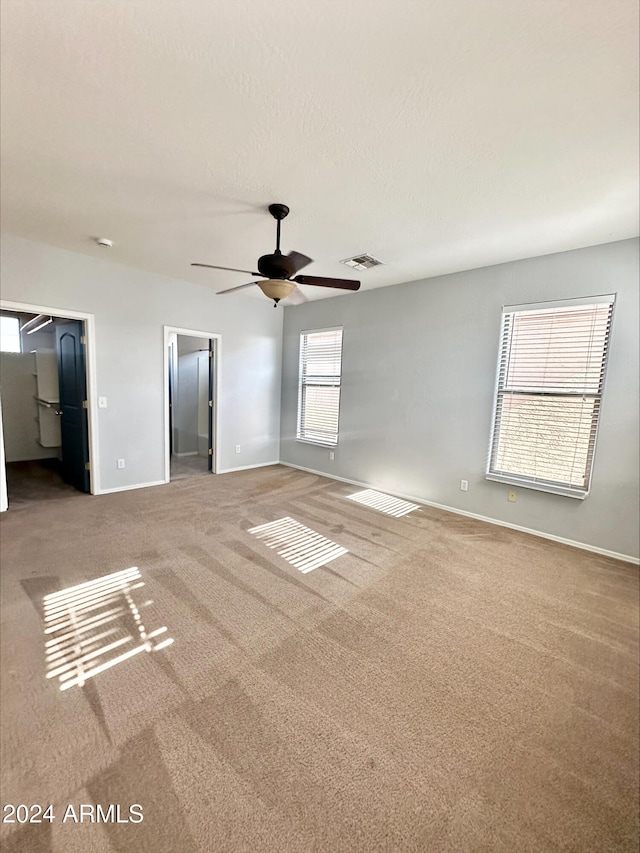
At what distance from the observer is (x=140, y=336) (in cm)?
446

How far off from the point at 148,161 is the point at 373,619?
10.5ft

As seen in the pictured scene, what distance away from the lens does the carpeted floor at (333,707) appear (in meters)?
1.18

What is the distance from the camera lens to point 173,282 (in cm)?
465

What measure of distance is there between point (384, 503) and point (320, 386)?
7.11 feet

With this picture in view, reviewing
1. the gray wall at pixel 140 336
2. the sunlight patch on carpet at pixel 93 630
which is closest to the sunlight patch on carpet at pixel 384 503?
the gray wall at pixel 140 336

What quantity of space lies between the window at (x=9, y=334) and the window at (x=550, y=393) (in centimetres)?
716

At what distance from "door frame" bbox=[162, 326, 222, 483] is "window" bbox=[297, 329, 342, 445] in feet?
4.44

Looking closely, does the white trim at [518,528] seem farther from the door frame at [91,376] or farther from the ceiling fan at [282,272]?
the door frame at [91,376]

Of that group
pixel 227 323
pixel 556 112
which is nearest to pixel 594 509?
pixel 556 112

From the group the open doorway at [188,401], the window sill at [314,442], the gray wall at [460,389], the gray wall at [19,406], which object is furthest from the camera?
the open doorway at [188,401]

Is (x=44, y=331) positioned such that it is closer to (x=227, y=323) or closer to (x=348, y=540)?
(x=227, y=323)

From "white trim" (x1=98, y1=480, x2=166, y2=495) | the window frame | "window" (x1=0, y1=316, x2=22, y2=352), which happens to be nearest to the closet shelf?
"window" (x1=0, y1=316, x2=22, y2=352)

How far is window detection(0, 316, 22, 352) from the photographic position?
5.58m

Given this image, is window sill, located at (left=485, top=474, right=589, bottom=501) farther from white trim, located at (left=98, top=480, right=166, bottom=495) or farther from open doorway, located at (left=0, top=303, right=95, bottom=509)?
open doorway, located at (left=0, top=303, right=95, bottom=509)
